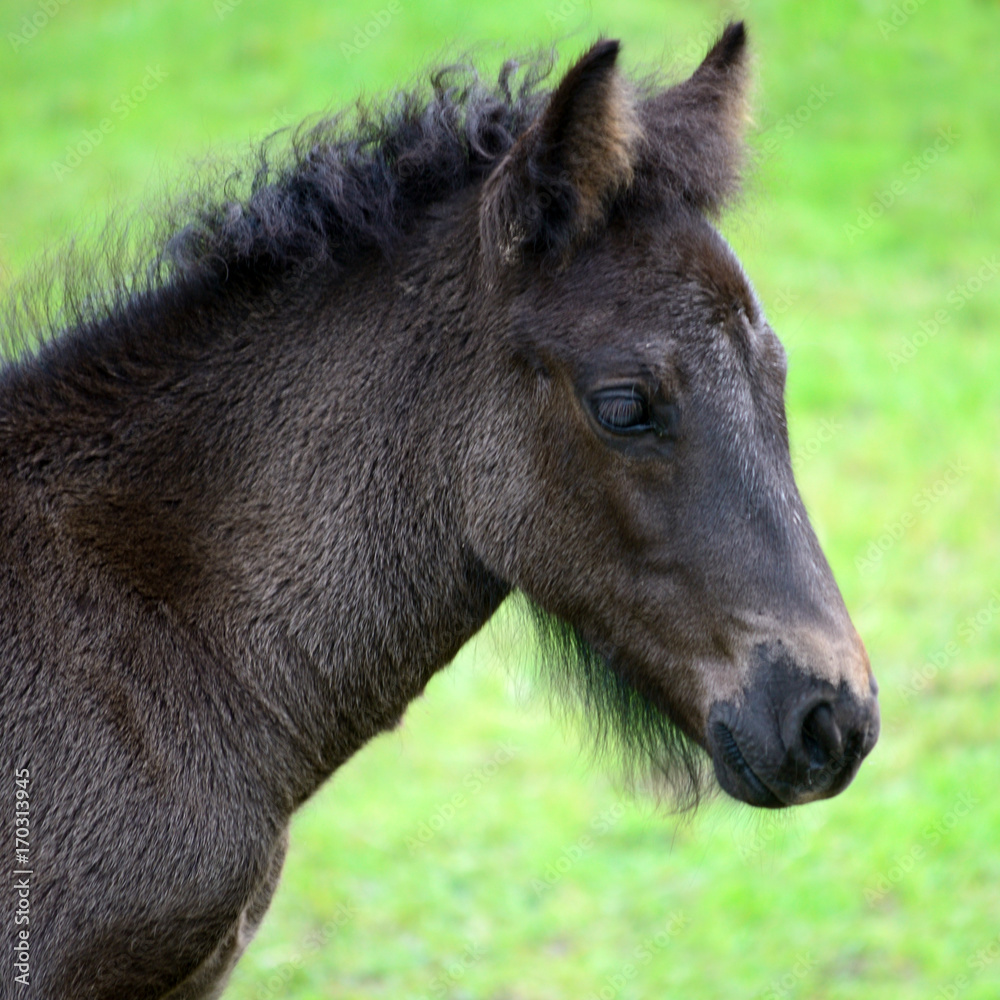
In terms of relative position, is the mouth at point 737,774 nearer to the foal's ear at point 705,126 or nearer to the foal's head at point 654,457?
the foal's head at point 654,457

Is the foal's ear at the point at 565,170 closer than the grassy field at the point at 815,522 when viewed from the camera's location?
Yes

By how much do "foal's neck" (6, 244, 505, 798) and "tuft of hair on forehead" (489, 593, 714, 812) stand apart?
1.09 ft

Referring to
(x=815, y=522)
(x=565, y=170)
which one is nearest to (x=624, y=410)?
(x=565, y=170)

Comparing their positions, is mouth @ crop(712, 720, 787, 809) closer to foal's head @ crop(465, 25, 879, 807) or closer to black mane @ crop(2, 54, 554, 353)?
foal's head @ crop(465, 25, 879, 807)

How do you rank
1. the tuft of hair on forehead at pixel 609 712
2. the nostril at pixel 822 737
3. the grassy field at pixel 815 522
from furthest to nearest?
the grassy field at pixel 815 522
the tuft of hair on forehead at pixel 609 712
the nostril at pixel 822 737

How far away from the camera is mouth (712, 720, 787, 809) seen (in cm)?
284

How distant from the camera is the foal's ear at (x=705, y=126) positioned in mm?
3021

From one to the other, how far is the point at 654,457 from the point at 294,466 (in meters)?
0.91

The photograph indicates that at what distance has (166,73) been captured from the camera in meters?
14.4

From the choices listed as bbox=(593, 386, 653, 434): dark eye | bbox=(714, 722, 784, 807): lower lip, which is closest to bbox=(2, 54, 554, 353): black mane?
bbox=(593, 386, 653, 434): dark eye

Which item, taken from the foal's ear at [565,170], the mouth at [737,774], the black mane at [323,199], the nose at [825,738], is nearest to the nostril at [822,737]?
the nose at [825,738]

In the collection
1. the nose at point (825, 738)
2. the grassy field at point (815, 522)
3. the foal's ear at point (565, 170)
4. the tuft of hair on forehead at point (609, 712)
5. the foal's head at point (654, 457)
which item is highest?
the foal's ear at point (565, 170)

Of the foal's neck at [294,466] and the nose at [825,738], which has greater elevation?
the foal's neck at [294,466]

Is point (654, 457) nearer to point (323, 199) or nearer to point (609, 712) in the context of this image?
point (609, 712)
